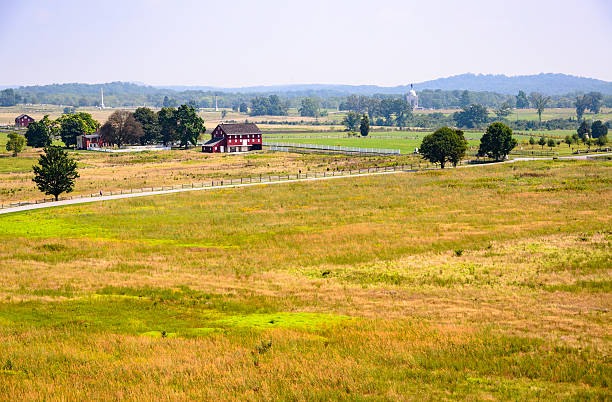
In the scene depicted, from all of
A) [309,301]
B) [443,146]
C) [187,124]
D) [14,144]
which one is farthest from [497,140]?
[14,144]

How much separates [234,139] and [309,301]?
122 m

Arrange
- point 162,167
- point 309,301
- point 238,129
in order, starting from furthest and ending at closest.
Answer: point 238,129
point 162,167
point 309,301

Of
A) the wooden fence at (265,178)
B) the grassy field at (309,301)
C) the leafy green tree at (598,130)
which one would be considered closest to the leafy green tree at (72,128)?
the wooden fence at (265,178)

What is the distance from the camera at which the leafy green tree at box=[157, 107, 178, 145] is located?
159 meters

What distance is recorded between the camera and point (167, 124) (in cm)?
16000

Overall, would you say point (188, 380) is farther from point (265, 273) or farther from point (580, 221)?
point (580, 221)

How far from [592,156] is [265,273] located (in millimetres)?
106757

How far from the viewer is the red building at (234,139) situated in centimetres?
14791

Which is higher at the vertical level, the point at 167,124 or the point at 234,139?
the point at 167,124

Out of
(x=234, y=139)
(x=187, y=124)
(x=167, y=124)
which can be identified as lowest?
(x=234, y=139)

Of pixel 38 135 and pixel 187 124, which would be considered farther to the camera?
pixel 187 124

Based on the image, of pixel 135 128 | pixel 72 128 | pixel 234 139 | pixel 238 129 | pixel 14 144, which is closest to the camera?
pixel 14 144

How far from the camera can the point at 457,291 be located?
107 feet

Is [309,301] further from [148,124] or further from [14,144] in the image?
[148,124]
